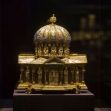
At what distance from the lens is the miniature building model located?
23.1 feet

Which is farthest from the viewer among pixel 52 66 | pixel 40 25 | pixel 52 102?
pixel 40 25

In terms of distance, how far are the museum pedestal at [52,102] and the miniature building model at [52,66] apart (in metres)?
0.15

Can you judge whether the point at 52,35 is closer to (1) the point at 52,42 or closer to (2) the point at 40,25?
(1) the point at 52,42

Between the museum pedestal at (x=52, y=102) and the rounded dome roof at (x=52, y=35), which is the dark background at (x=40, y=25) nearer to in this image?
the rounded dome roof at (x=52, y=35)

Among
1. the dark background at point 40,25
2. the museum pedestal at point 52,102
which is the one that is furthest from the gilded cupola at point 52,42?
the dark background at point 40,25

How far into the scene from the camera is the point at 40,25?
26.6ft

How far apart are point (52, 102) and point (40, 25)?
156 centimetres

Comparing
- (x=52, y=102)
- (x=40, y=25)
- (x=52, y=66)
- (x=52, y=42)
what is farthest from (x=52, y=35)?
(x=40, y=25)

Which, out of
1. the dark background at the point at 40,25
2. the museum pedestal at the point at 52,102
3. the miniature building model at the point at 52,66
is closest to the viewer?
the museum pedestal at the point at 52,102

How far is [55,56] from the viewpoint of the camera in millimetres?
7047

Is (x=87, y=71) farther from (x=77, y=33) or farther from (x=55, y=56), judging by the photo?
(x=55, y=56)

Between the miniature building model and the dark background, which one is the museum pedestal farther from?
the dark background

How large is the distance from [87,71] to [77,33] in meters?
0.56

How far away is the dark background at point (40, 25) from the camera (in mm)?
8086
